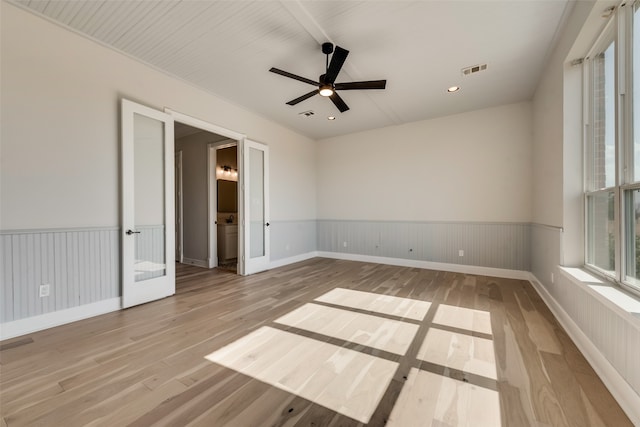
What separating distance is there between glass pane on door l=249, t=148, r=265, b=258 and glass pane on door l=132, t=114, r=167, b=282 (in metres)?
1.58

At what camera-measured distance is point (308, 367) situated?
185 cm

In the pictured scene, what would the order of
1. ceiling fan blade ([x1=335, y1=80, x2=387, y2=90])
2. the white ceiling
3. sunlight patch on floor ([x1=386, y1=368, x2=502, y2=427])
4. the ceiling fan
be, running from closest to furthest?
sunlight patch on floor ([x1=386, y1=368, x2=502, y2=427]) < the white ceiling < the ceiling fan < ceiling fan blade ([x1=335, y1=80, x2=387, y2=90])

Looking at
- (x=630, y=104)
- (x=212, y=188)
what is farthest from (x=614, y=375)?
(x=212, y=188)

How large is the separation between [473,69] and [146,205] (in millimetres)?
4539

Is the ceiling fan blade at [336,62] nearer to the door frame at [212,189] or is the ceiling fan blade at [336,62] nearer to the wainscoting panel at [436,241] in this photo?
the door frame at [212,189]

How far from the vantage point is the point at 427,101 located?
4.24 meters

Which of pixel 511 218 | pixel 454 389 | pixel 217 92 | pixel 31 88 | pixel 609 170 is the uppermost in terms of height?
pixel 217 92

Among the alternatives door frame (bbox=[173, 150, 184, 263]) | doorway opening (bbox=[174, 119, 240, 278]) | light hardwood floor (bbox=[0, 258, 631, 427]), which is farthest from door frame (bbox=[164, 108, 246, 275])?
light hardwood floor (bbox=[0, 258, 631, 427])

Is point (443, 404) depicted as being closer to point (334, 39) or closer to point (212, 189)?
point (334, 39)

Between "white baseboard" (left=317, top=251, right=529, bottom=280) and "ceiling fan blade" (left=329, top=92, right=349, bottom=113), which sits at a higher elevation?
"ceiling fan blade" (left=329, top=92, right=349, bottom=113)

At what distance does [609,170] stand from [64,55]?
5128mm

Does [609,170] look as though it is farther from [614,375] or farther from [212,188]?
[212,188]

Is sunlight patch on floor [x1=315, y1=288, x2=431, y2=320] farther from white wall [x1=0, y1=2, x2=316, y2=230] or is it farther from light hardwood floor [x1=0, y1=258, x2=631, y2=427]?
white wall [x1=0, y1=2, x2=316, y2=230]

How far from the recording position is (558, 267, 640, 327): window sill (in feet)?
4.71
